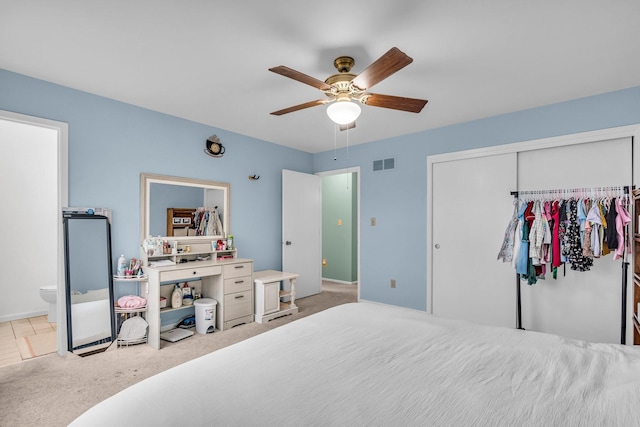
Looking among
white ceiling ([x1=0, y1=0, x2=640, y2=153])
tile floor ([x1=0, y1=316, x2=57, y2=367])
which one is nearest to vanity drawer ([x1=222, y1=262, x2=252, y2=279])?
tile floor ([x1=0, y1=316, x2=57, y2=367])

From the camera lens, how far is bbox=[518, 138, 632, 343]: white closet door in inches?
114

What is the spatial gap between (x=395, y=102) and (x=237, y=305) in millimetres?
2793

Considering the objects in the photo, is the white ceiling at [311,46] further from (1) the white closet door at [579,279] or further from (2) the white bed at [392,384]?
(2) the white bed at [392,384]

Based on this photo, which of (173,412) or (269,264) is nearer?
(173,412)

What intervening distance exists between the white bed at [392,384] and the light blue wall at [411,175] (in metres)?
2.45

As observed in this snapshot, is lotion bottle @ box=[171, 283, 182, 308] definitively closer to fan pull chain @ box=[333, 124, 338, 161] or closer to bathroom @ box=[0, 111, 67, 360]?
bathroom @ box=[0, 111, 67, 360]

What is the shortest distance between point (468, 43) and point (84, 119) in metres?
3.33

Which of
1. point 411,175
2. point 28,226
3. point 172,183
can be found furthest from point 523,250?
point 28,226

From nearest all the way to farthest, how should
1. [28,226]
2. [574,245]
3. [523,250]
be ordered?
[574,245]
[523,250]
[28,226]

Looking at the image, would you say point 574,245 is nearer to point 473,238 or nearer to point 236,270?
point 473,238

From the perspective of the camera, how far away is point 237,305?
12.0 feet

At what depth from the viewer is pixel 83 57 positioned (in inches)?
90.5

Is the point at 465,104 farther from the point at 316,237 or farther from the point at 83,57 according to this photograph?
the point at 83,57

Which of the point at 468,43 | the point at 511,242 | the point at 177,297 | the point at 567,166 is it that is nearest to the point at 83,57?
the point at 177,297
